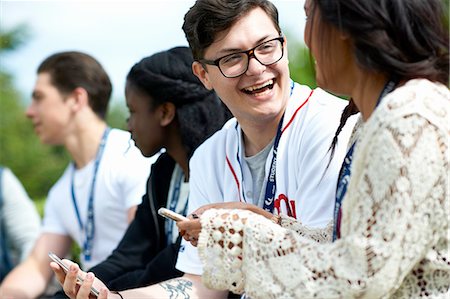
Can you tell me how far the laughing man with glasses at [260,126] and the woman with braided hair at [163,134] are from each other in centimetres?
72

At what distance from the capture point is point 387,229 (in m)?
1.76

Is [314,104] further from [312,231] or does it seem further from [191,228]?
[191,228]

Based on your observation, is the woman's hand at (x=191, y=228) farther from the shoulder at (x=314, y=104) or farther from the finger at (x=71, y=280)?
the shoulder at (x=314, y=104)

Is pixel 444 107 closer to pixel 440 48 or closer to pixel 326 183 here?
pixel 440 48

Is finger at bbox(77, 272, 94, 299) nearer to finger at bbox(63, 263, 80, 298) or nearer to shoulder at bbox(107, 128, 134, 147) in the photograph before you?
finger at bbox(63, 263, 80, 298)

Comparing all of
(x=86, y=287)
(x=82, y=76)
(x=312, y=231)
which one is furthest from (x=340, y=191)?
(x=82, y=76)

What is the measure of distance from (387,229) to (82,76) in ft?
12.9

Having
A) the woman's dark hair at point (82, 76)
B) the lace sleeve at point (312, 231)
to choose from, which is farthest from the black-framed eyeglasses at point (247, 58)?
the woman's dark hair at point (82, 76)

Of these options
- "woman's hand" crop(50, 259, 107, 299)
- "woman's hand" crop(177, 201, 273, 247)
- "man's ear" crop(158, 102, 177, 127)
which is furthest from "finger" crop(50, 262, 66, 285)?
"man's ear" crop(158, 102, 177, 127)

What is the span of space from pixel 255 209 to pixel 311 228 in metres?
0.18

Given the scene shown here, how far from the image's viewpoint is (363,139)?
185cm

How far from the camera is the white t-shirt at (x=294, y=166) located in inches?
104

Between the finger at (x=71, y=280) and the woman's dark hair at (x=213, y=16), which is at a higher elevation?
the woman's dark hair at (x=213, y=16)

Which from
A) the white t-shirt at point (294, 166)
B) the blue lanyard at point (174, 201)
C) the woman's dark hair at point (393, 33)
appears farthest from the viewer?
the blue lanyard at point (174, 201)
